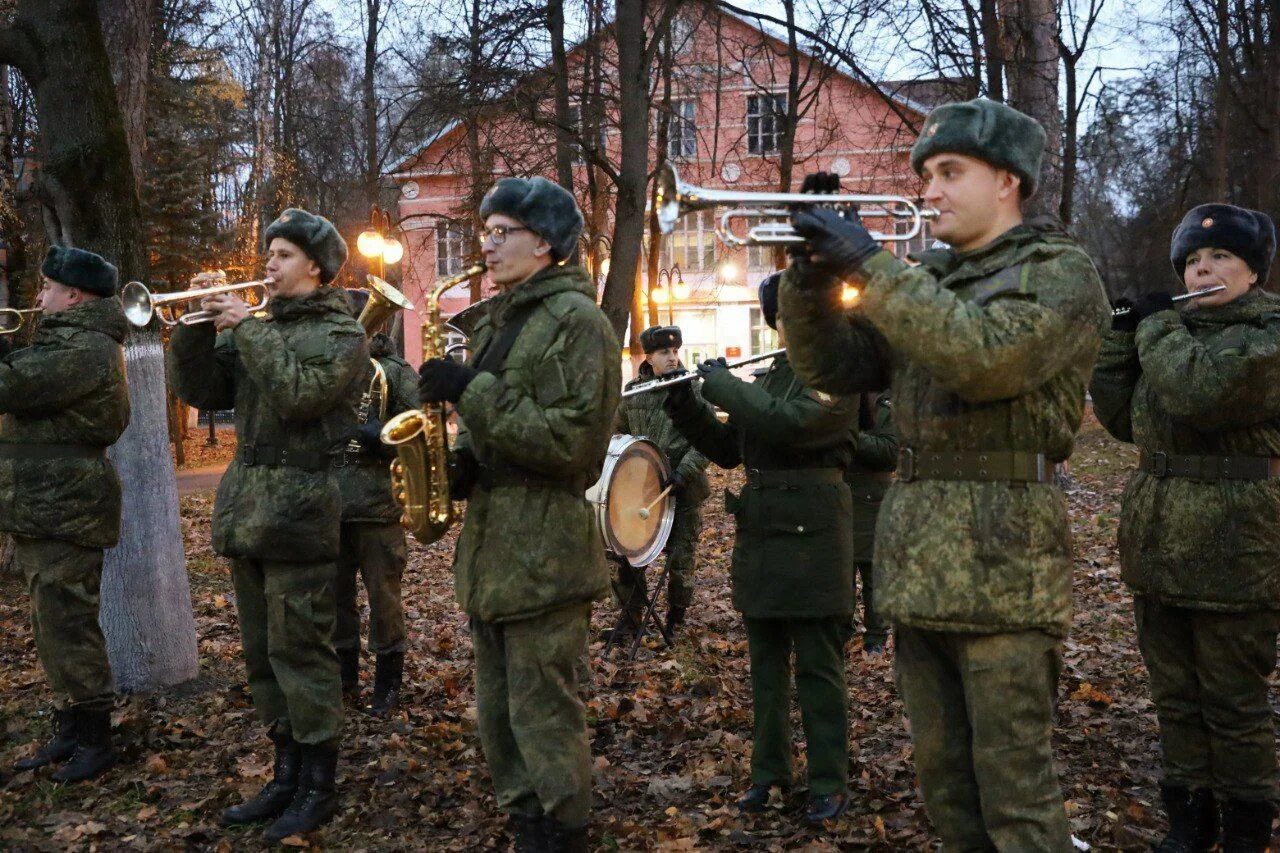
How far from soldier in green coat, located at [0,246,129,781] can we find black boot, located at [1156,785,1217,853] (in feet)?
15.3

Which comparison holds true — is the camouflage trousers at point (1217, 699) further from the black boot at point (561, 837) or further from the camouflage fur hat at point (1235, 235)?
the black boot at point (561, 837)

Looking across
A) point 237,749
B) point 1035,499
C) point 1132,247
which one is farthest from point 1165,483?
point 1132,247

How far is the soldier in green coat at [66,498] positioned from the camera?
5449mm

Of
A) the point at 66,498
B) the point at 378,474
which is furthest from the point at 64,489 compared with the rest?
the point at 378,474

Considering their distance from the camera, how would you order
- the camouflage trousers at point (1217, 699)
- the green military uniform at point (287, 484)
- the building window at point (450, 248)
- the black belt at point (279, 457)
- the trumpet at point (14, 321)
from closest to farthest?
the camouflage trousers at point (1217, 699) < the green military uniform at point (287, 484) < the black belt at point (279, 457) < the trumpet at point (14, 321) < the building window at point (450, 248)

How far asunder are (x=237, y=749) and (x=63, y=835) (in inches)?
42.7

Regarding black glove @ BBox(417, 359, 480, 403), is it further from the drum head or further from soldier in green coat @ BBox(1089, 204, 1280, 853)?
the drum head

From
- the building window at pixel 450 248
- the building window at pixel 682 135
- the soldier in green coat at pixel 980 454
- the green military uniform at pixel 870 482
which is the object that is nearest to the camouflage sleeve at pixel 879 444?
the green military uniform at pixel 870 482

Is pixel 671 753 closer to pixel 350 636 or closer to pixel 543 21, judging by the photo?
pixel 350 636

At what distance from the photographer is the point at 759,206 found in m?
3.12

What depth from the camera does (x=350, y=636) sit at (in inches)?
264

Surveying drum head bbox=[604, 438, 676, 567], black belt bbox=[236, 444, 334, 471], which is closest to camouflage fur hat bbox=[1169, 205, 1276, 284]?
drum head bbox=[604, 438, 676, 567]

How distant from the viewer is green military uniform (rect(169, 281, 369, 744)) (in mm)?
4719

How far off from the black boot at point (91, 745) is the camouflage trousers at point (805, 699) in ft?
10.1
